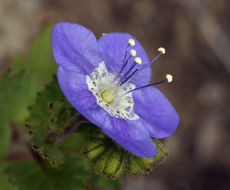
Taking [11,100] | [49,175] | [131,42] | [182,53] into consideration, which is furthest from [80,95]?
[182,53]

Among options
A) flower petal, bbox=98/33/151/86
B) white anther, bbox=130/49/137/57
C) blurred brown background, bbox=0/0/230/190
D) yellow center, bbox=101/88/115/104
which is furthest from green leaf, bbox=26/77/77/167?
blurred brown background, bbox=0/0/230/190

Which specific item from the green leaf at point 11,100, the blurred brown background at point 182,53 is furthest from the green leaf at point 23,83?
the blurred brown background at point 182,53

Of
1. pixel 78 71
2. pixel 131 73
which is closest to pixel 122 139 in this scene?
pixel 78 71

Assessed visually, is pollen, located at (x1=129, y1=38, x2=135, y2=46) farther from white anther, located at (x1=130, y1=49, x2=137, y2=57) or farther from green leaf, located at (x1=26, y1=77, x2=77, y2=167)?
green leaf, located at (x1=26, y1=77, x2=77, y2=167)

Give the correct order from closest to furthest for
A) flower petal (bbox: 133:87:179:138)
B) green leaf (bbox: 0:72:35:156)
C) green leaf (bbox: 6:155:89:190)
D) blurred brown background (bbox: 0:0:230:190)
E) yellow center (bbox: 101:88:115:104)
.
A: flower petal (bbox: 133:87:179:138), yellow center (bbox: 101:88:115:104), green leaf (bbox: 6:155:89:190), green leaf (bbox: 0:72:35:156), blurred brown background (bbox: 0:0:230:190)

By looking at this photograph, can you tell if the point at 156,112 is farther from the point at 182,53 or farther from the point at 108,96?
the point at 182,53

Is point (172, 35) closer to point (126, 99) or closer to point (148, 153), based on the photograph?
point (126, 99)
